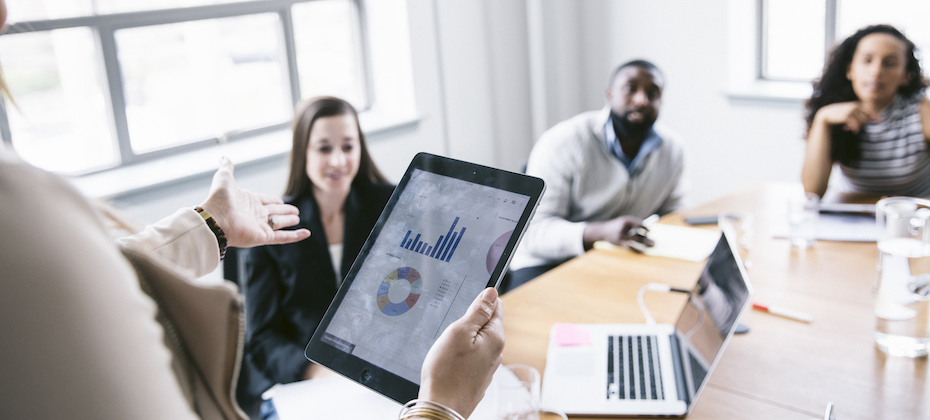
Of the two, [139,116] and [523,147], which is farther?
[523,147]

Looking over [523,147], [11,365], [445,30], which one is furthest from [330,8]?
[11,365]

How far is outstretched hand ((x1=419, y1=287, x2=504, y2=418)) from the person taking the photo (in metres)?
0.76

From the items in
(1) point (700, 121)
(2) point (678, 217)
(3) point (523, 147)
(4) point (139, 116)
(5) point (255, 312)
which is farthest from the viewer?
(3) point (523, 147)

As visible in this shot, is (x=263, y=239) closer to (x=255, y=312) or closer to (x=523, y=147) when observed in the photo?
(x=255, y=312)

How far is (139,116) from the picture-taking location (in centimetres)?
269

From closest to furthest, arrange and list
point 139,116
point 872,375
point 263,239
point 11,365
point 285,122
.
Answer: point 11,365 < point 263,239 < point 872,375 < point 139,116 < point 285,122

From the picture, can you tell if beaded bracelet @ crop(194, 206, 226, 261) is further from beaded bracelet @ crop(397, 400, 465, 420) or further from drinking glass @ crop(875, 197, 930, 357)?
drinking glass @ crop(875, 197, 930, 357)

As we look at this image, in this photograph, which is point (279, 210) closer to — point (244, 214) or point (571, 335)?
point (244, 214)

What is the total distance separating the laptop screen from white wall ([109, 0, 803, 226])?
2093mm

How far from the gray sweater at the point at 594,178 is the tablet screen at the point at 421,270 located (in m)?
1.40

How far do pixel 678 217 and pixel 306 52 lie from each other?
6.10ft

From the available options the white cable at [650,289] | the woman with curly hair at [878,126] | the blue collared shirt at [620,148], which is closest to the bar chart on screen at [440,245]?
the white cable at [650,289]

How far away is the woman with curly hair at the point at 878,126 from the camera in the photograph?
2.28 meters

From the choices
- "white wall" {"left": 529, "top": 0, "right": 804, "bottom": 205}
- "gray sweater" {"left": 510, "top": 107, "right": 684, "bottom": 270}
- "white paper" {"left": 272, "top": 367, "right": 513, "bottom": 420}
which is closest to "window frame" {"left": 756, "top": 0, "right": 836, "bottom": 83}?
"white wall" {"left": 529, "top": 0, "right": 804, "bottom": 205}
